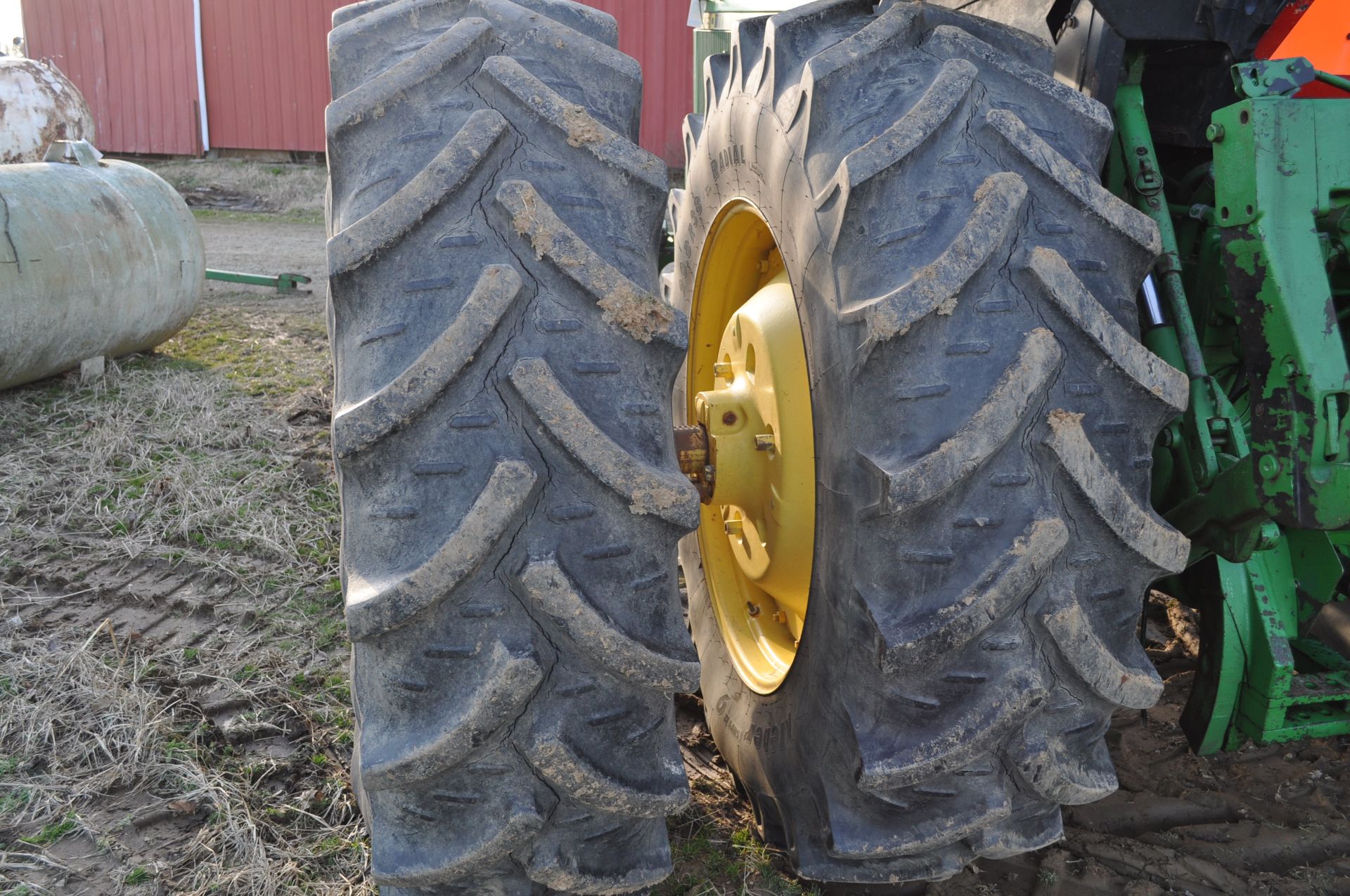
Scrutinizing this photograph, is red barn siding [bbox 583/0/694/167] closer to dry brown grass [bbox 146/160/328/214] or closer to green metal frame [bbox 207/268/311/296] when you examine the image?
dry brown grass [bbox 146/160/328/214]

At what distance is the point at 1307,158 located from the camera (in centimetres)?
158

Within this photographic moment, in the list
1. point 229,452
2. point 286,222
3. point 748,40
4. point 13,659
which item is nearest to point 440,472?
point 748,40

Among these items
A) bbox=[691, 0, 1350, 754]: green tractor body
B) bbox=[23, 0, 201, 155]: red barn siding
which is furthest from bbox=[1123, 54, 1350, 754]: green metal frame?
bbox=[23, 0, 201, 155]: red barn siding

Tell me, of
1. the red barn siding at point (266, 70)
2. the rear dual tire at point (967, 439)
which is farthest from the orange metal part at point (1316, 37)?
the red barn siding at point (266, 70)

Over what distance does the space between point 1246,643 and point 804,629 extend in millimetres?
815

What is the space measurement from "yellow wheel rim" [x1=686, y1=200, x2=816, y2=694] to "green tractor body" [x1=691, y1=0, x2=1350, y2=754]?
0.64 m

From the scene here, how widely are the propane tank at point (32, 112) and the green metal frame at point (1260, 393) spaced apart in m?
10.3

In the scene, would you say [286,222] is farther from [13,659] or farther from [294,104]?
[13,659]

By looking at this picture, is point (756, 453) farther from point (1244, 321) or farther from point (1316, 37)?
point (1316, 37)

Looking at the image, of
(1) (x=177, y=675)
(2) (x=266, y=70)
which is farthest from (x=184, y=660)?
(2) (x=266, y=70)

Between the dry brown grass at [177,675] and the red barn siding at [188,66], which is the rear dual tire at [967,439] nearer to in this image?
the dry brown grass at [177,675]

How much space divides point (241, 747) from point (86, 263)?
3509 mm

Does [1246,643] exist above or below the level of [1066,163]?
below

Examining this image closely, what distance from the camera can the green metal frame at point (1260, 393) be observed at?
1.55 metres
